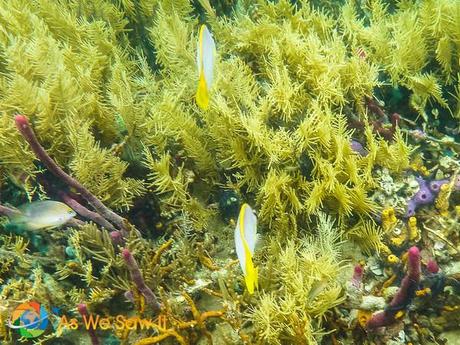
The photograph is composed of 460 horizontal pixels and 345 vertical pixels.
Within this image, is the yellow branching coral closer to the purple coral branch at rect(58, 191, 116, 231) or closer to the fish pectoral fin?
the purple coral branch at rect(58, 191, 116, 231)

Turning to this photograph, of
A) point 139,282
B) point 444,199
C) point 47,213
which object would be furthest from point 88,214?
point 444,199

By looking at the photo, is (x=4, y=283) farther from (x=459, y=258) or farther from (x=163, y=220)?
(x=459, y=258)

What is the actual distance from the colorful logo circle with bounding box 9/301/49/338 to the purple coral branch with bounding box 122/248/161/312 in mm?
792

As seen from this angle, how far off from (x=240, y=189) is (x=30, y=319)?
192 cm

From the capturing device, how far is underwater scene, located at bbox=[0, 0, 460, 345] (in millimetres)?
2854

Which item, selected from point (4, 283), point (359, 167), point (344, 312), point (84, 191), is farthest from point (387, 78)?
point (4, 283)

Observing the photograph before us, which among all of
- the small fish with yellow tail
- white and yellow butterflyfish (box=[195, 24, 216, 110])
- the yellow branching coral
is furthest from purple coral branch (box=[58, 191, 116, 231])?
white and yellow butterflyfish (box=[195, 24, 216, 110])

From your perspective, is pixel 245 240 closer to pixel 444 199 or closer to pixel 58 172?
pixel 58 172

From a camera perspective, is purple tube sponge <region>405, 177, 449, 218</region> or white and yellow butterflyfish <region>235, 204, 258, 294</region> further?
purple tube sponge <region>405, 177, 449, 218</region>

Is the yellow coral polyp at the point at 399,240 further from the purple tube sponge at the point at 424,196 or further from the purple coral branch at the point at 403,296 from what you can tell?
the purple coral branch at the point at 403,296

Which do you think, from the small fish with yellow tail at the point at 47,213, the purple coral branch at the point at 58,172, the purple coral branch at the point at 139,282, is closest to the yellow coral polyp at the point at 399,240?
the purple coral branch at the point at 139,282

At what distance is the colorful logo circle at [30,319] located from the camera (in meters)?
2.98

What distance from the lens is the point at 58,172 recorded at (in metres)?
2.93

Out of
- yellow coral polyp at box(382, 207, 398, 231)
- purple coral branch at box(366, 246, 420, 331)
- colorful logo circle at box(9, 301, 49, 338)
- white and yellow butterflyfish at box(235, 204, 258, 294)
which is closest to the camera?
white and yellow butterflyfish at box(235, 204, 258, 294)
